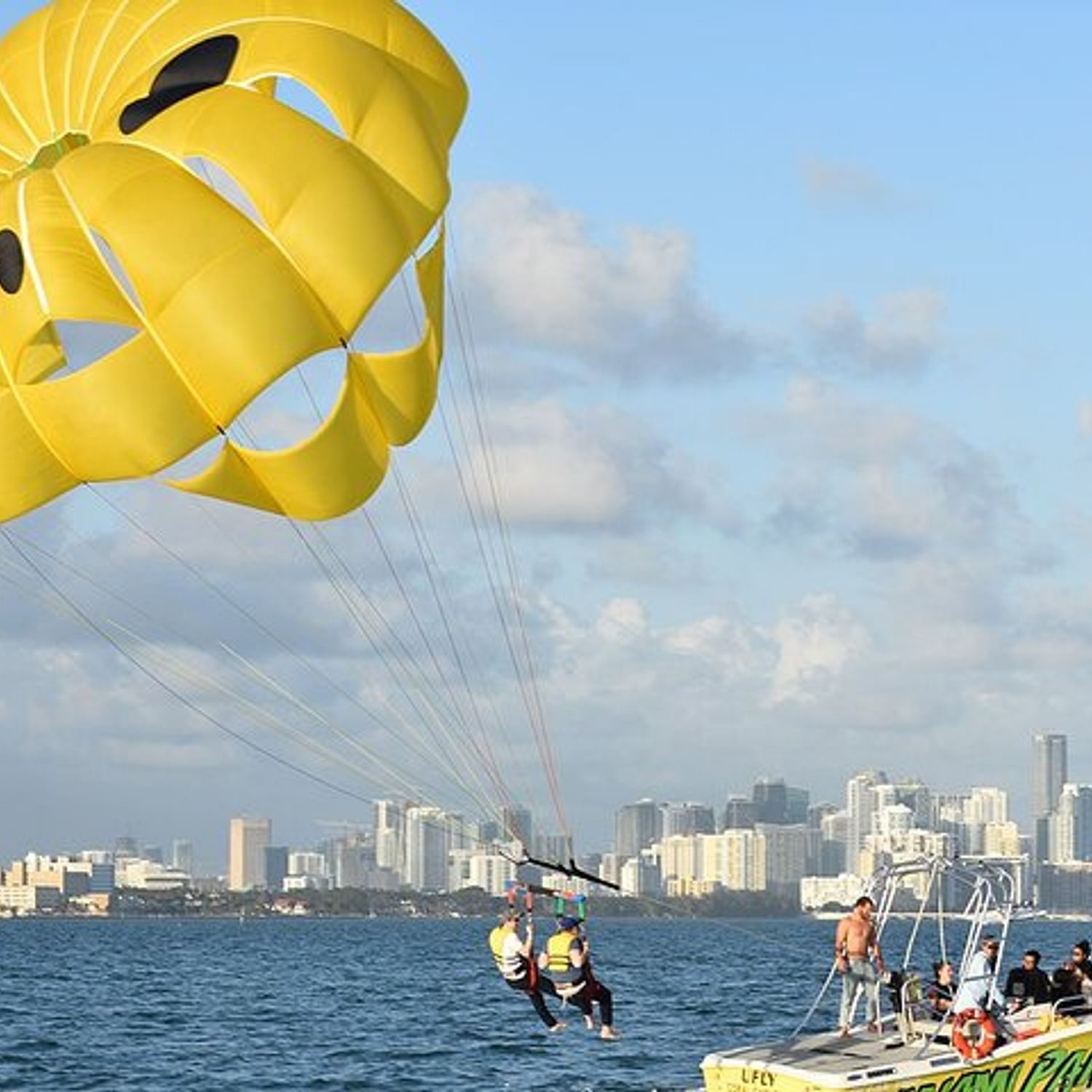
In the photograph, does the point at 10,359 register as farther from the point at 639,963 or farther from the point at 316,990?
the point at 639,963

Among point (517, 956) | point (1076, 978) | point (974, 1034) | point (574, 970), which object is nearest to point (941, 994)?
point (974, 1034)

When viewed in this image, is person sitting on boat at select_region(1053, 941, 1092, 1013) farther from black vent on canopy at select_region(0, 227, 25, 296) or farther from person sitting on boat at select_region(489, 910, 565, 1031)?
black vent on canopy at select_region(0, 227, 25, 296)

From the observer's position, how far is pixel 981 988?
25938 millimetres

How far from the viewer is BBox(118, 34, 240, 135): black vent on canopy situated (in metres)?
22.4

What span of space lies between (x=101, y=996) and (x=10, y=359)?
164 ft

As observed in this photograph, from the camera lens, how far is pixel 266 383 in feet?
71.1

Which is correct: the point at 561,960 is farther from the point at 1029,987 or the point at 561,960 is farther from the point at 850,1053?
the point at 1029,987

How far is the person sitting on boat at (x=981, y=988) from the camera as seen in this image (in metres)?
25.9

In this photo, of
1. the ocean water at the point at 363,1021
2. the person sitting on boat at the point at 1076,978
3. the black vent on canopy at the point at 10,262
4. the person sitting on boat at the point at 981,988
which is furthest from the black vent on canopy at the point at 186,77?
the ocean water at the point at 363,1021

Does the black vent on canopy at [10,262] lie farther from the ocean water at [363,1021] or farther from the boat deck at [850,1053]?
the ocean water at [363,1021]

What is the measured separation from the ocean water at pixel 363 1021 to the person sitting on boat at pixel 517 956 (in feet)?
41.3

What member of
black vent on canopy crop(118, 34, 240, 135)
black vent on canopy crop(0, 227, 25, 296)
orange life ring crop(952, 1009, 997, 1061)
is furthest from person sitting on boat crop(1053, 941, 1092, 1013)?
black vent on canopy crop(0, 227, 25, 296)

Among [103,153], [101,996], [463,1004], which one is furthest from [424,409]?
[101,996]

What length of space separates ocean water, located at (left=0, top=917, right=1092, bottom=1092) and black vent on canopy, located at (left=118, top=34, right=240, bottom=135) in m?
19.1
